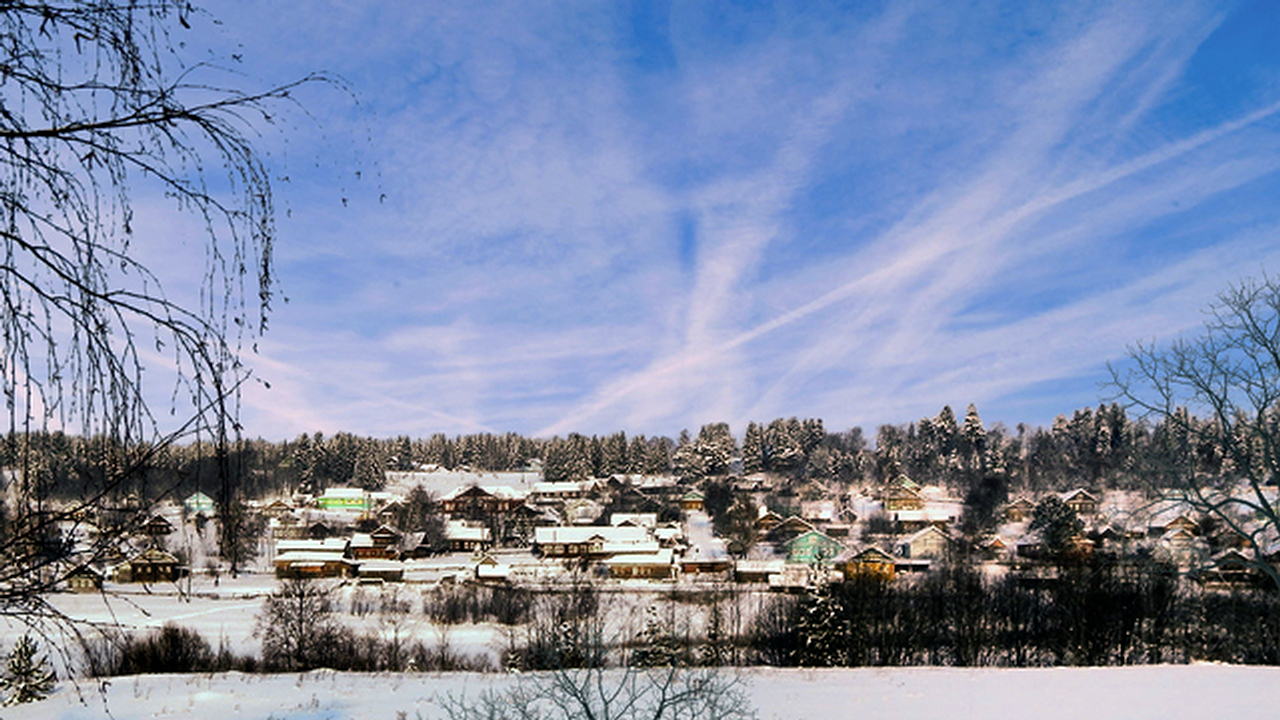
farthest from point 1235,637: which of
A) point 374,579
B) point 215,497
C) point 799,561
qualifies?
point 374,579

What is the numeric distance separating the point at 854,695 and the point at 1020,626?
1849 cm

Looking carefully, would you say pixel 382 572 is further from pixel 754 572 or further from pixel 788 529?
pixel 788 529

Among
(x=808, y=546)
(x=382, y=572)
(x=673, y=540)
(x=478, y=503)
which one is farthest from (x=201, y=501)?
(x=478, y=503)

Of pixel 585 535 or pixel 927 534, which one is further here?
pixel 585 535

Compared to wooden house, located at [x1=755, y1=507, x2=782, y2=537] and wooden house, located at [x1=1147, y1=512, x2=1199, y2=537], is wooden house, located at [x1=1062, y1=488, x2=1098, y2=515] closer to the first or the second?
wooden house, located at [x1=1147, y1=512, x2=1199, y2=537]

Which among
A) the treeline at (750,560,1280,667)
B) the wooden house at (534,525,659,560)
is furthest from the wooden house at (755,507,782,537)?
the treeline at (750,560,1280,667)

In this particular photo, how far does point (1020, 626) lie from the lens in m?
27.9

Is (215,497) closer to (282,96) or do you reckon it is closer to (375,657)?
(282,96)

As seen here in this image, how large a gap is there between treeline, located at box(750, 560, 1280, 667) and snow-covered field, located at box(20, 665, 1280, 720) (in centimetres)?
→ 824

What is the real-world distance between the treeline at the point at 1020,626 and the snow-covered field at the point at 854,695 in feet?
27.0

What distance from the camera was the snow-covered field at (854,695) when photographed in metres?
11.0

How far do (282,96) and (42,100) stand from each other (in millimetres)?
583

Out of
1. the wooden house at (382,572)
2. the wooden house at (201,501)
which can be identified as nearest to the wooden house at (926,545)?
the wooden house at (382,572)

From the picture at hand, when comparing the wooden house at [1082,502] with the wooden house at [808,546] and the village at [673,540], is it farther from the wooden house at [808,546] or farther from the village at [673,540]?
the wooden house at [808,546]
